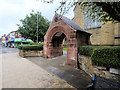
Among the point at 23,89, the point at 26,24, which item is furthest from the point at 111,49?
the point at 26,24

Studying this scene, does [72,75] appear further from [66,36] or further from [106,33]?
[106,33]

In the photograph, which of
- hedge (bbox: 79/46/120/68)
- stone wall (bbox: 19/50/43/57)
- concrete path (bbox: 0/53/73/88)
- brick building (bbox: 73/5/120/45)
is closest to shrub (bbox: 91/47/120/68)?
hedge (bbox: 79/46/120/68)

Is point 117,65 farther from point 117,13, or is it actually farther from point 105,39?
point 105,39

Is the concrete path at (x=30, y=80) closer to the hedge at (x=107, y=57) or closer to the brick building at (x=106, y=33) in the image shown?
the hedge at (x=107, y=57)

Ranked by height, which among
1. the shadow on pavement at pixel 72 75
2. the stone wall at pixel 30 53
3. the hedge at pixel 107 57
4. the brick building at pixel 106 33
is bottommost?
the shadow on pavement at pixel 72 75

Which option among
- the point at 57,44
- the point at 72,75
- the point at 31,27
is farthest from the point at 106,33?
the point at 31,27

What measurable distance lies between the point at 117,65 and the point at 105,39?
977 centimetres

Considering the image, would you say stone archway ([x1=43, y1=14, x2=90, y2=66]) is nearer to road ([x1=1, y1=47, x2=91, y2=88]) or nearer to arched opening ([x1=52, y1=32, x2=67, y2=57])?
arched opening ([x1=52, y1=32, x2=67, y2=57])

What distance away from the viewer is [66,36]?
655 centimetres

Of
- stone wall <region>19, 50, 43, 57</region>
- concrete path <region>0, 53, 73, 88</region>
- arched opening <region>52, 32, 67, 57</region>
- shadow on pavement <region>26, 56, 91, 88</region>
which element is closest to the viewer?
concrete path <region>0, 53, 73, 88</region>

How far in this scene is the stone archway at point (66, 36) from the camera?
5.84 meters

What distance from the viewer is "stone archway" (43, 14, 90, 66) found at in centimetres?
584

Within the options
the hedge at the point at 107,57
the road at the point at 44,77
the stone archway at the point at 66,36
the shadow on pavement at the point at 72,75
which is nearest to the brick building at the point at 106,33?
the stone archway at the point at 66,36

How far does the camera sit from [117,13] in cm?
240
